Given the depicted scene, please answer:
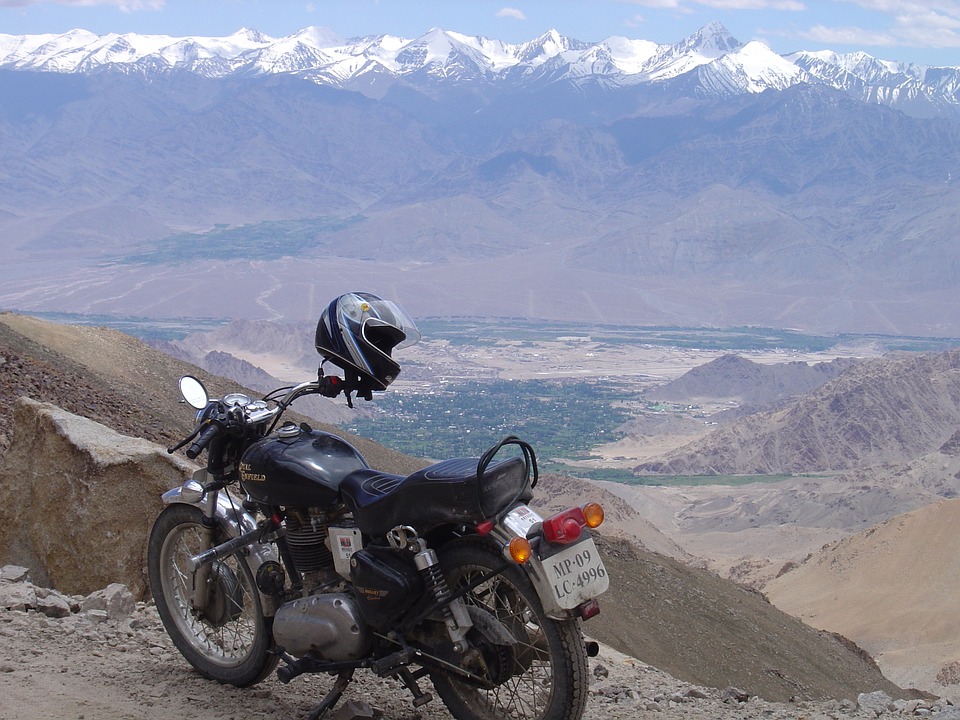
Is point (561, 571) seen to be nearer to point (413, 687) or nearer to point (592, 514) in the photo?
point (592, 514)

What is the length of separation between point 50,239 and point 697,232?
10327cm

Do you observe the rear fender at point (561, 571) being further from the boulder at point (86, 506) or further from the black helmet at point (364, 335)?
the boulder at point (86, 506)

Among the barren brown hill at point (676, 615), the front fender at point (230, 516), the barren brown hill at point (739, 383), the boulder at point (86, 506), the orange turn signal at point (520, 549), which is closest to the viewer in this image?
the orange turn signal at point (520, 549)

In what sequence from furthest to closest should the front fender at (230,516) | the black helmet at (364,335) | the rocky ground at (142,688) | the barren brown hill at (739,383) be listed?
the barren brown hill at (739,383) < the front fender at (230,516) < the rocky ground at (142,688) < the black helmet at (364,335)

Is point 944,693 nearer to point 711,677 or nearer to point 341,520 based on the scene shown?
point 711,677

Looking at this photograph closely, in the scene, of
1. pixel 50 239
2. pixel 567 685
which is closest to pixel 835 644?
pixel 567 685

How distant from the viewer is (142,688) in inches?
210

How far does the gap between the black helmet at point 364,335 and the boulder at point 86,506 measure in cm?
240

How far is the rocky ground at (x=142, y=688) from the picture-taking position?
504 cm

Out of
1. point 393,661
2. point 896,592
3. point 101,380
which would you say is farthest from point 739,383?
point 393,661

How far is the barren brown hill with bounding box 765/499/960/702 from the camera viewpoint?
64.3 ft

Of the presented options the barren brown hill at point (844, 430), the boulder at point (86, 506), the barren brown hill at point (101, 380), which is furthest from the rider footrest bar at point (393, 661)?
the barren brown hill at point (844, 430)

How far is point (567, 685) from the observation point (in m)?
4.46

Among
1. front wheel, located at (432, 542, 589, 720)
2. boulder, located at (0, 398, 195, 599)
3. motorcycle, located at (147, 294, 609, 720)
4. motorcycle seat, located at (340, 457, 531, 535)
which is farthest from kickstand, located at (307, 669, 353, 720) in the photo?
boulder, located at (0, 398, 195, 599)
